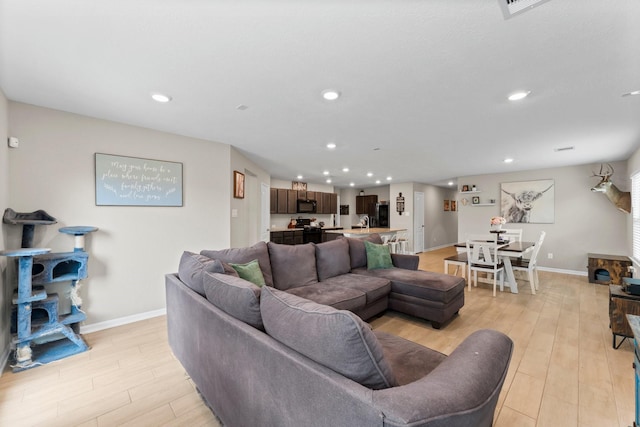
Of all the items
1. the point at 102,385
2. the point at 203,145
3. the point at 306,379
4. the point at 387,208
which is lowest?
the point at 102,385

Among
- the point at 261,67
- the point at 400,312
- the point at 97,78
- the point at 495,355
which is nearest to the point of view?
the point at 495,355

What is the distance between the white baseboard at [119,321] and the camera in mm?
2859

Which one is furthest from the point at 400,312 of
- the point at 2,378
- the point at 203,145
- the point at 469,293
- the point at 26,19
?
the point at 26,19

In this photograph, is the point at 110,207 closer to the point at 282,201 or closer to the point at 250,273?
the point at 250,273

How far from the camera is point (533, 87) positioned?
2.17 metres

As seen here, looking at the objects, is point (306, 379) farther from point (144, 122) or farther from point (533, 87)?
point (144, 122)

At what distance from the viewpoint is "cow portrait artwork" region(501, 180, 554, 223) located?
589 centimetres

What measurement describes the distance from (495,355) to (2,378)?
11.5 feet

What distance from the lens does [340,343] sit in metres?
0.93

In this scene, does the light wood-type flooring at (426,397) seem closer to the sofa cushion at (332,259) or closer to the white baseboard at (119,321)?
the white baseboard at (119,321)

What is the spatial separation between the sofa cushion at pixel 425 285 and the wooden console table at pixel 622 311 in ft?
4.27

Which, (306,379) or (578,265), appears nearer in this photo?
(306,379)

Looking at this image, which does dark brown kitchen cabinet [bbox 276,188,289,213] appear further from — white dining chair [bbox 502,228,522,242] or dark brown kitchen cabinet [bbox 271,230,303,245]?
white dining chair [bbox 502,228,522,242]

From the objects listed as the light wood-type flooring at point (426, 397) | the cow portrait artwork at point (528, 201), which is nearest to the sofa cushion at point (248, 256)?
the light wood-type flooring at point (426, 397)
